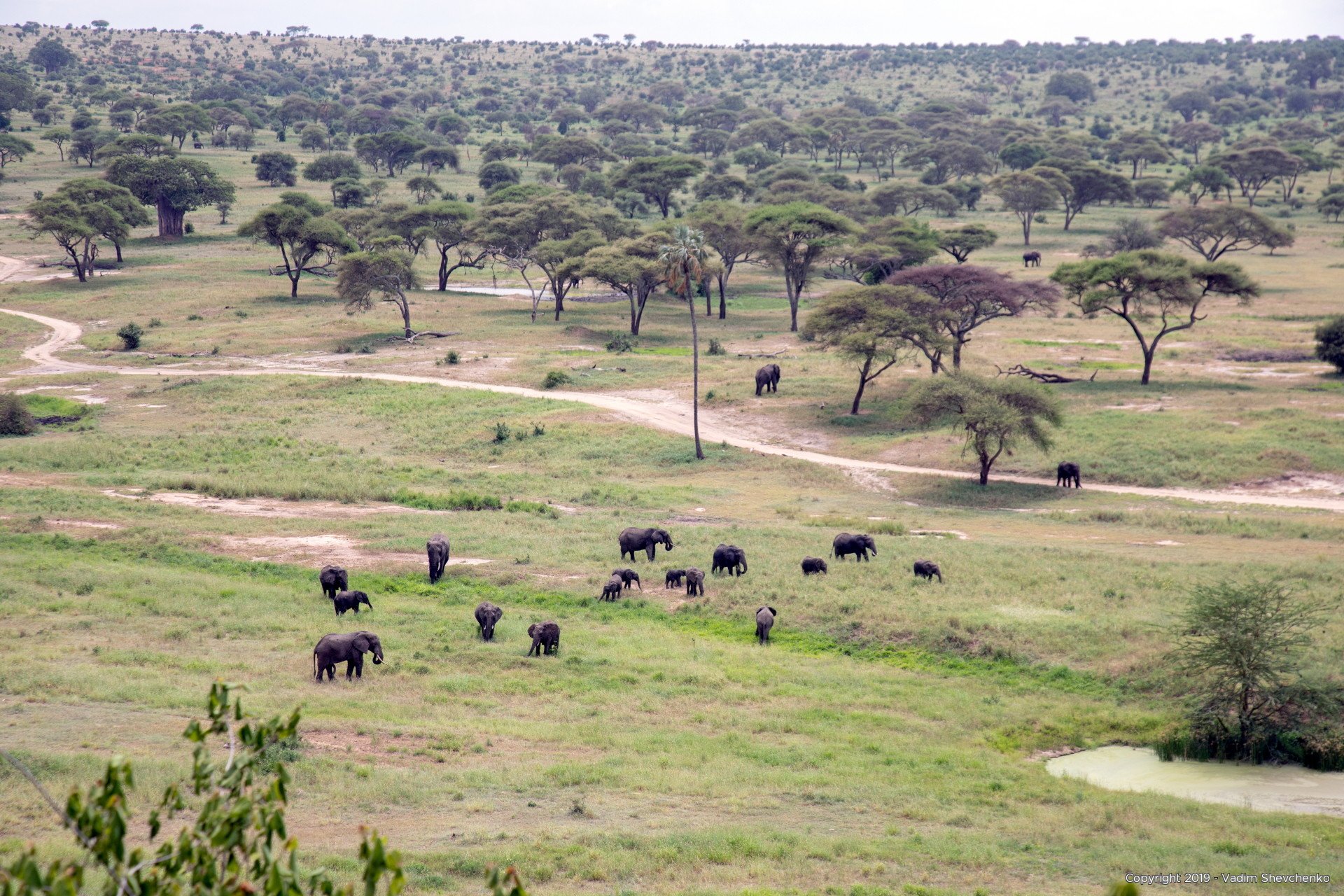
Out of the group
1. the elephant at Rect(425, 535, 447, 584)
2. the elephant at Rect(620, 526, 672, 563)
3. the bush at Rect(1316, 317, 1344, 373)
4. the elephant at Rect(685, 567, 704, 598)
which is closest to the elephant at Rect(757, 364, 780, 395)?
the elephant at Rect(620, 526, 672, 563)

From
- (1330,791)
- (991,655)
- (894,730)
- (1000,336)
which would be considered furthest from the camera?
(1000,336)

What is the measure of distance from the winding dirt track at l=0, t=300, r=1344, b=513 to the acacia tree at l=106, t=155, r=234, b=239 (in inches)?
965

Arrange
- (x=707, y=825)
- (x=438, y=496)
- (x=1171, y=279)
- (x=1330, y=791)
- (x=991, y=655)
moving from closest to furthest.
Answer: (x=707, y=825)
(x=1330, y=791)
(x=991, y=655)
(x=438, y=496)
(x=1171, y=279)

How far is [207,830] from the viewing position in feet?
21.6

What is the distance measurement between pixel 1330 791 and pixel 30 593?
95.9 feet

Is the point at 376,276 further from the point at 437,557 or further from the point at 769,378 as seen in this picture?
the point at 437,557

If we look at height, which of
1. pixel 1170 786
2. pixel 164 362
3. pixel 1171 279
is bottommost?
pixel 1170 786

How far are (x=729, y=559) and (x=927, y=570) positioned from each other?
5.78 metres

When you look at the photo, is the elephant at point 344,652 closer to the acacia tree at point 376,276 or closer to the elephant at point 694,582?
the elephant at point 694,582

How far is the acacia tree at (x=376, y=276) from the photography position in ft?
246

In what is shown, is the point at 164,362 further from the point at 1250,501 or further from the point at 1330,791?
the point at 1330,791

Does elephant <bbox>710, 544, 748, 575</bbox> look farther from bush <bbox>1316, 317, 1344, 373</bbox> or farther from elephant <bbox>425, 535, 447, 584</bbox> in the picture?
bush <bbox>1316, 317, 1344, 373</bbox>

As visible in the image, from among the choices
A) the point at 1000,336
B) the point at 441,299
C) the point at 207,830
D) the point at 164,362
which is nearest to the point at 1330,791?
the point at 207,830

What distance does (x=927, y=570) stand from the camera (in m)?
32.5
